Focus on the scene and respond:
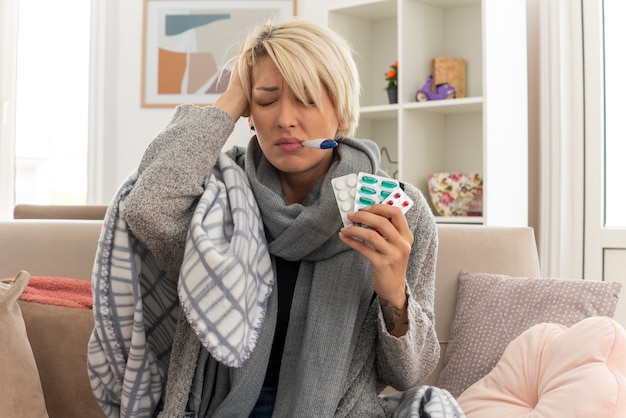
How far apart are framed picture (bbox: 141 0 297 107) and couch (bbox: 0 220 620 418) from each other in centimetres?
233

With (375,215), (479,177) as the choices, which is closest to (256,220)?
(375,215)

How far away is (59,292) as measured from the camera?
6.20ft

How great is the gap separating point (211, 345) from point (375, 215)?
0.35 metres

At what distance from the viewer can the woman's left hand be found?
1235 millimetres

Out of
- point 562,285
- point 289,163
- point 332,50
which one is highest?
point 332,50

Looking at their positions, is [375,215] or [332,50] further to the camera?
[332,50]

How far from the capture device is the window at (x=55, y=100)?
4.55m

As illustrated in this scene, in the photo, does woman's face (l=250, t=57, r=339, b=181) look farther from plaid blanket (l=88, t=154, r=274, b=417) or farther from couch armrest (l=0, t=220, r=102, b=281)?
couch armrest (l=0, t=220, r=102, b=281)

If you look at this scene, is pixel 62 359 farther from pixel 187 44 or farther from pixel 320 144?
pixel 187 44

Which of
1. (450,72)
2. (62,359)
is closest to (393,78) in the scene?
(450,72)

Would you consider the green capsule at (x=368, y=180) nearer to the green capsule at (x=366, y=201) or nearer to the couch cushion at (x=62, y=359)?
the green capsule at (x=366, y=201)

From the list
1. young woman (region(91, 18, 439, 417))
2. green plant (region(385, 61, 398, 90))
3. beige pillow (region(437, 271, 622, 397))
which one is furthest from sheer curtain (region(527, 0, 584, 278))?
young woman (region(91, 18, 439, 417))

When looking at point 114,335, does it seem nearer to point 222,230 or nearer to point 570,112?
point 222,230

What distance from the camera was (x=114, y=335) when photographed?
1.42 m
